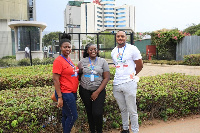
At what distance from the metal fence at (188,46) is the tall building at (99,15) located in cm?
8599

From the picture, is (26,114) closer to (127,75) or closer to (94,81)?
(94,81)

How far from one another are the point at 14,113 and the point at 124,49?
1.92 meters

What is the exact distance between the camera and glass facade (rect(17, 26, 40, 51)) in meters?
16.5

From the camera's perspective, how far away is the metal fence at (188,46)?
55.7ft

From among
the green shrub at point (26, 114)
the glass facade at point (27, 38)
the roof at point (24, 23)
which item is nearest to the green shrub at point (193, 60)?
the glass facade at point (27, 38)

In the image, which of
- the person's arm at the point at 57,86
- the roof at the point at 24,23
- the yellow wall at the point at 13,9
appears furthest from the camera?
the yellow wall at the point at 13,9

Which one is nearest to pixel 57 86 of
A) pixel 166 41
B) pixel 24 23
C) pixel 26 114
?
pixel 26 114

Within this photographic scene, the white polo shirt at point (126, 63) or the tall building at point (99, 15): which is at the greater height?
the tall building at point (99, 15)

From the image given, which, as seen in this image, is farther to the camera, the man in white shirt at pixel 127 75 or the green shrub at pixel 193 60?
the green shrub at pixel 193 60

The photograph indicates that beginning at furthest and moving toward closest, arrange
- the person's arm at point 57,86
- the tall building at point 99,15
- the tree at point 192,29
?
1. the tall building at point 99,15
2. the tree at point 192,29
3. the person's arm at point 57,86

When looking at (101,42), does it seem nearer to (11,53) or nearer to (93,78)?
(93,78)

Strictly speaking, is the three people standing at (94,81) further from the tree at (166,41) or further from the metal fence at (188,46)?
the tree at (166,41)

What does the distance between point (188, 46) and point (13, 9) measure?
85.6 ft

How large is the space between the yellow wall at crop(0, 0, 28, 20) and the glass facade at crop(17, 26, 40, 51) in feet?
48.5
